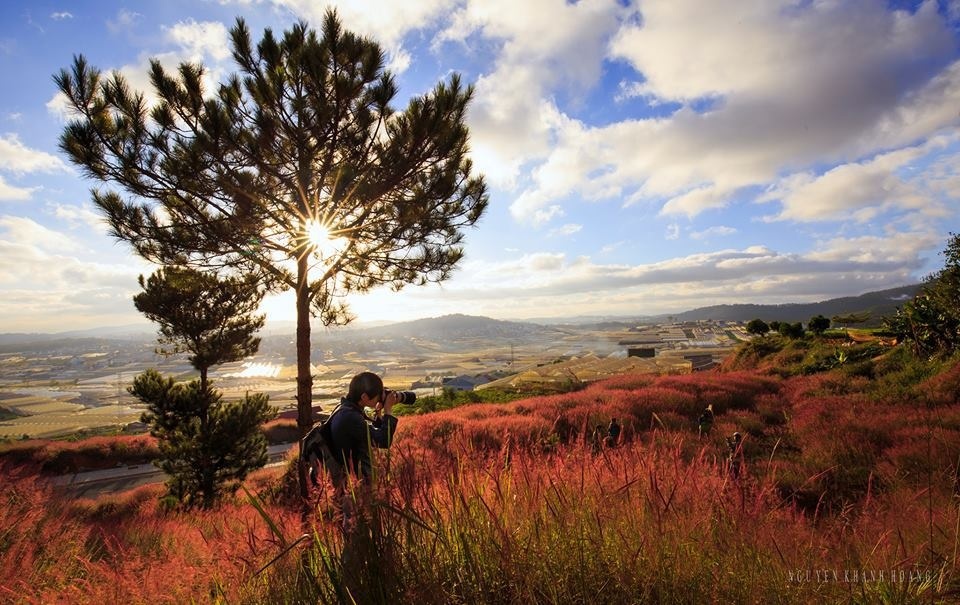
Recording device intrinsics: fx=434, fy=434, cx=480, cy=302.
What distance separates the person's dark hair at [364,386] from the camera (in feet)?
9.77

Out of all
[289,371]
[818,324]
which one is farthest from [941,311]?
[289,371]

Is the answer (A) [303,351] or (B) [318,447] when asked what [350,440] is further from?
(A) [303,351]

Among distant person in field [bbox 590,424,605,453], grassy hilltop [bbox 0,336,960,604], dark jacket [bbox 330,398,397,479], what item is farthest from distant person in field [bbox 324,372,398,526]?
distant person in field [bbox 590,424,605,453]

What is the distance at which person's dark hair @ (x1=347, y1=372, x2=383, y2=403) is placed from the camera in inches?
117

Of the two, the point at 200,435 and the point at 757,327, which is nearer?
the point at 200,435

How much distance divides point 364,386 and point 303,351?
281 inches

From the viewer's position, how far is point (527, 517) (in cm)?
233

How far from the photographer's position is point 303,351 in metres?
9.50

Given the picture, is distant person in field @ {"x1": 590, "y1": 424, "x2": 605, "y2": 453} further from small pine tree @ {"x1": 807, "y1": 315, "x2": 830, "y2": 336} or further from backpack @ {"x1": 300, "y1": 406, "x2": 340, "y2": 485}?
small pine tree @ {"x1": 807, "y1": 315, "x2": 830, "y2": 336}

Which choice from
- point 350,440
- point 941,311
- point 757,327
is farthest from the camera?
point 757,327

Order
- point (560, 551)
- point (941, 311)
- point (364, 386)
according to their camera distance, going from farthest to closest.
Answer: point (941, 311) → point (364, 386) → point (560, 551)

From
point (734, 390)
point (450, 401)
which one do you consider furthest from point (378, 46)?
point (450, 401)

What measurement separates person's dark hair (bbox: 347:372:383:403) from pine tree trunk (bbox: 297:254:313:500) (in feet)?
22.4

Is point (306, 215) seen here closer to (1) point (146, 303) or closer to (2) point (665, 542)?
(1) point (146, 303)
